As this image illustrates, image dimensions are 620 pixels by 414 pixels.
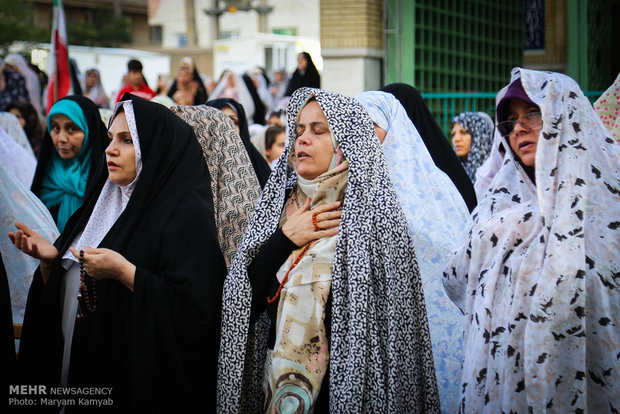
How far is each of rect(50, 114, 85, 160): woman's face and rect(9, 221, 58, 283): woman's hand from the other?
178 centimetres

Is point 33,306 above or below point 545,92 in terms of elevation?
below

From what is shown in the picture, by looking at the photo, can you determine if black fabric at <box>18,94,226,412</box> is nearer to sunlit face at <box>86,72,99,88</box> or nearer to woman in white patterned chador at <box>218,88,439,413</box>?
woman in white patterned chador at <box>218,88,439,413</box>

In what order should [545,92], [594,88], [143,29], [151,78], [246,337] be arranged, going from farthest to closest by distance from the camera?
[143,29] → [151,78] → [594,88] → [246,337] → [545,92]

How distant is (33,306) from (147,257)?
0.64m

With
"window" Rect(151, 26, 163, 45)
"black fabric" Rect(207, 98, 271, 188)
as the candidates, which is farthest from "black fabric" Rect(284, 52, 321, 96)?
"window" Rect(151, 26, 163, 45)

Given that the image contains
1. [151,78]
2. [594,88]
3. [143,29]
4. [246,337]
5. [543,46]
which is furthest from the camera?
[143,29]

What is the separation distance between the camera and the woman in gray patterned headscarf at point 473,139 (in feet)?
26.3

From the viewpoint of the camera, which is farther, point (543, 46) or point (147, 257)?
point (543, 46)

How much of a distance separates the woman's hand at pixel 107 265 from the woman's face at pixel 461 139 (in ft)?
17.6

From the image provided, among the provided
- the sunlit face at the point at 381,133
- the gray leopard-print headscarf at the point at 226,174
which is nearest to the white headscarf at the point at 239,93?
the sunlit face at the point at 381,133

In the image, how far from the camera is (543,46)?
45.5 feet

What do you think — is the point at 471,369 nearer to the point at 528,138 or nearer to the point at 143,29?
the point at 528,138

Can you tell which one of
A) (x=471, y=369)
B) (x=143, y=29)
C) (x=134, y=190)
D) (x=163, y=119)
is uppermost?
(x=143, y=29)

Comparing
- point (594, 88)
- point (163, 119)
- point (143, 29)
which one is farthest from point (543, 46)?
point (143, 29)
